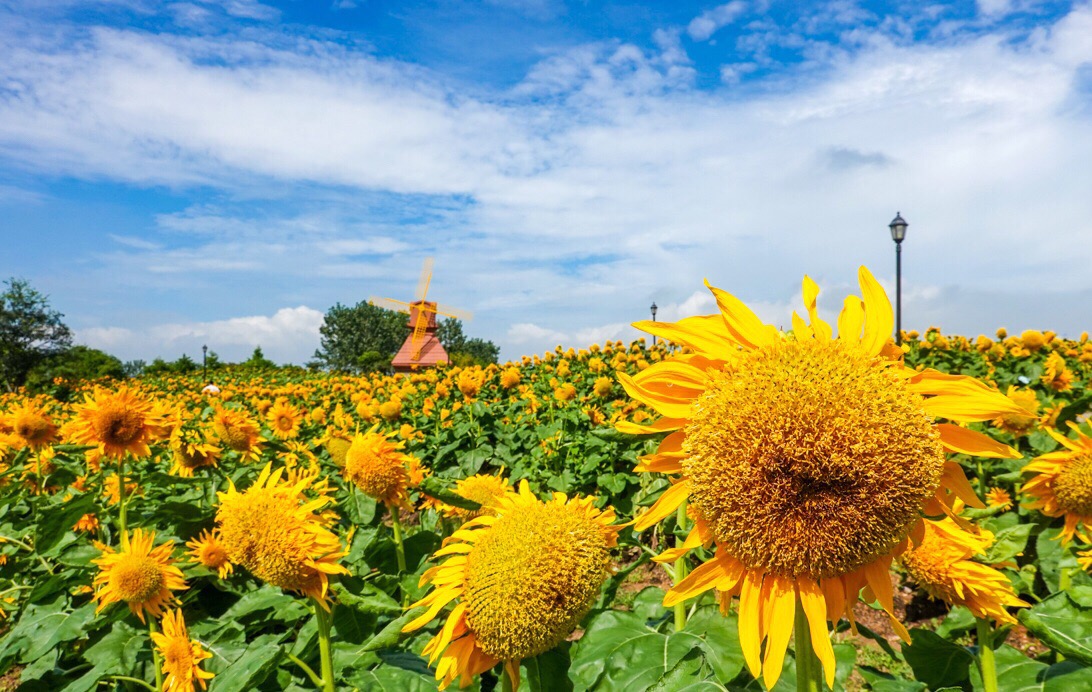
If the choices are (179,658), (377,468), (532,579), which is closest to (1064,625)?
(532,579)

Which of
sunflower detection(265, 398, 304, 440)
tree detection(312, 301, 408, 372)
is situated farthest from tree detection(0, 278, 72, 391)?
sunflower detection(265, 398, 304, 440)

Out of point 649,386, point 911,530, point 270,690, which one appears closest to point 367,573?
point 270,690

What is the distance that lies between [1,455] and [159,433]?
2.30 m

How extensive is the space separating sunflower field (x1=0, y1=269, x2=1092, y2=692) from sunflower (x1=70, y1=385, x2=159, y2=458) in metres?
0.02

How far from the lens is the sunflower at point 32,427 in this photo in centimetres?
477

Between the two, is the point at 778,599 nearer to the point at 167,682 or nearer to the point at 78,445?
the point at 167,682

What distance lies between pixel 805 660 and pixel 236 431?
4.11 metres

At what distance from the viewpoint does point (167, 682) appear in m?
2.96

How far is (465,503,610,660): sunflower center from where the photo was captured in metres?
1.48

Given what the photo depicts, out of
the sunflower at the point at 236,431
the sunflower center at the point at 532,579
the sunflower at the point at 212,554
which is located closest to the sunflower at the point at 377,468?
the sunflower at the point at 212,554

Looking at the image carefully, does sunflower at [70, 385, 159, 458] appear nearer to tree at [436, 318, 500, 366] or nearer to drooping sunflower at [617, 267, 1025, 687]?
drooping sunflower at [617, 267, 1025, 687]

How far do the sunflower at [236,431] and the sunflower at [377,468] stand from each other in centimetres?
173

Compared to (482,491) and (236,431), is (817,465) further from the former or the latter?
(236,431)

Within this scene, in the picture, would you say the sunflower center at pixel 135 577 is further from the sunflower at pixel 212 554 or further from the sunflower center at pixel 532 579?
the sunflower center at pixel 532 579
